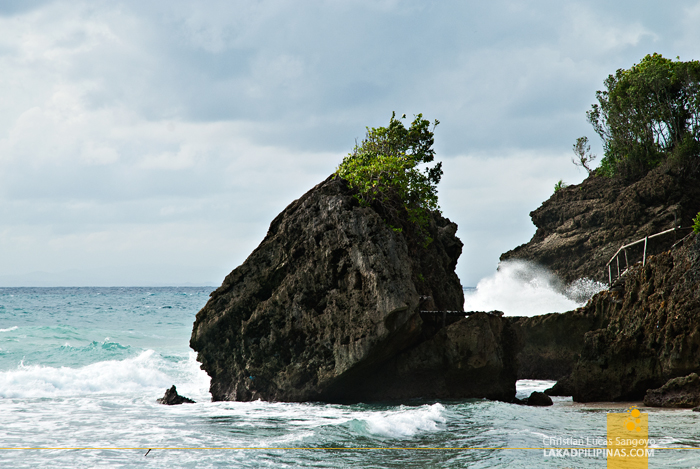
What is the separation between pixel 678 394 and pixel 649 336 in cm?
173

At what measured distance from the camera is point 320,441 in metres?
8.77

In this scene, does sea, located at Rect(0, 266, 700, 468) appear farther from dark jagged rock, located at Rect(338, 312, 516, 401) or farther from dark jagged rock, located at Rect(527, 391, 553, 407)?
dark jagged rock, located at Rect(338, 312, 516, 401)

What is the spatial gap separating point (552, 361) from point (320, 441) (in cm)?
1048

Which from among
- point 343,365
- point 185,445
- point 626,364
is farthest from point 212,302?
point 626,364

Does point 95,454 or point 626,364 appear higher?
point 626,364

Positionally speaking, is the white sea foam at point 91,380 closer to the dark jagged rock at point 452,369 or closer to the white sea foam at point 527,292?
the dark jagged rock at point 452,369

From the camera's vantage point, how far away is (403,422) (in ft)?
31.7

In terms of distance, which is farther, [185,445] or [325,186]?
[325,186]

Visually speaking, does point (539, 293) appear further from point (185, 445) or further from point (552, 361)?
point (185, 445)

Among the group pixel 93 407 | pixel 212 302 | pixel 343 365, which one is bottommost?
pixel 93 407

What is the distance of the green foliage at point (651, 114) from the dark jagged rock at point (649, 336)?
17.0m

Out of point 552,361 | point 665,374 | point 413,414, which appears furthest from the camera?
point 552,361

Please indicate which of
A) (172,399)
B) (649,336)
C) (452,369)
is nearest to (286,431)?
(452,369)

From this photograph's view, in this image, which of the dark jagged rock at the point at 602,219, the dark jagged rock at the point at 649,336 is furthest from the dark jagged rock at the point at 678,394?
the dark jagged rock at the point at 602,219
